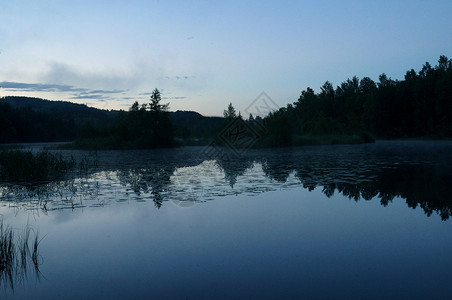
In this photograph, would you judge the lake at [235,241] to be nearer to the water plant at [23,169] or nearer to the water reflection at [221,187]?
the water reflection at [221,187]

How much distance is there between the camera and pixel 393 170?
62.6 ft

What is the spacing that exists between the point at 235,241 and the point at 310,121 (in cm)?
6888

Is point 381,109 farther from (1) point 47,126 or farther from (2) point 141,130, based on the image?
(1) point 47,126

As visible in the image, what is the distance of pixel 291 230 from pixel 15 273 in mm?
5203

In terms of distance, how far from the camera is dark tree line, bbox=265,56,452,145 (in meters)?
64.4

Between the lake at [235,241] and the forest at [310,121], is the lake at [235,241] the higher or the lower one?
the lower one

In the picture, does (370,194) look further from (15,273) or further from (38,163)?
(38,163)

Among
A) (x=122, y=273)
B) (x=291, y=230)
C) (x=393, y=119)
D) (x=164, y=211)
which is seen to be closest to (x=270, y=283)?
(x=122, y=273)

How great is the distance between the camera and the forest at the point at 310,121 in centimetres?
5788

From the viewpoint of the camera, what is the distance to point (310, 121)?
73938 millimetres

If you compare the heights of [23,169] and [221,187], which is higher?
[23,169]

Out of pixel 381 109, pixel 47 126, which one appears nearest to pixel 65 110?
pixel 47 126

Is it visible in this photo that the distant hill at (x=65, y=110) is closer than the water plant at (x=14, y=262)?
No

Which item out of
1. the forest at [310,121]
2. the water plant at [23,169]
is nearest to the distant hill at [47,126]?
the forest at [310,121]
